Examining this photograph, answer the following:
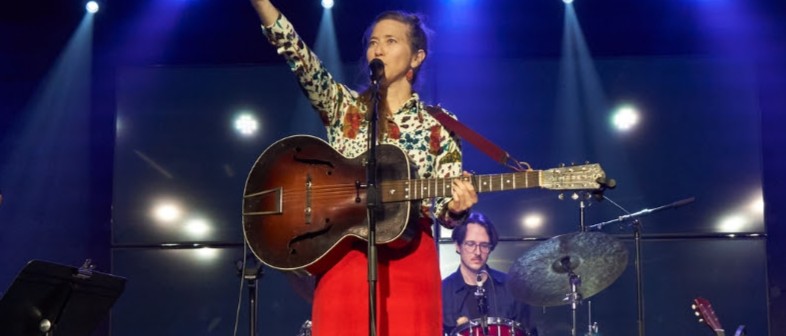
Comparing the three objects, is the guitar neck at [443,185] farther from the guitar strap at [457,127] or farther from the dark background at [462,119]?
the dark background at [462,119]

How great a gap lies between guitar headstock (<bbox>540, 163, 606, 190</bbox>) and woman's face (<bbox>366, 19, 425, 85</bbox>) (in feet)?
2.53

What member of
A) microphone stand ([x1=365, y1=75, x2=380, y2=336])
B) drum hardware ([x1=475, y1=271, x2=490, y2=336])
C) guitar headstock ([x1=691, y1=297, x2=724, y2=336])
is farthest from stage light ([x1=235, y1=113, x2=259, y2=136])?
microphone stand ([x1=365, y1=75, x2=380, y2=336])

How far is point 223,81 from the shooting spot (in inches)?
304

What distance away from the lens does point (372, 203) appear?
11.0ft

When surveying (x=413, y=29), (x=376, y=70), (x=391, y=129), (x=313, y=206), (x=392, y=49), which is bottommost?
(x=313, y=206)

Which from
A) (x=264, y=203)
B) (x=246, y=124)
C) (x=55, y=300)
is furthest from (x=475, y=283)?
(x=264, y=203)

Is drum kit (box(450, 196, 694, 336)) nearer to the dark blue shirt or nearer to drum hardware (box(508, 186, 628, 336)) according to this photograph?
drum hardware (box(508, 186, 628, 336))

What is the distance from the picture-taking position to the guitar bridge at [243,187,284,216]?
368 centimetres

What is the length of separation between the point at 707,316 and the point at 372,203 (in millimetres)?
4011

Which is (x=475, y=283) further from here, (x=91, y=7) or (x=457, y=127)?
(x=91, y=7)

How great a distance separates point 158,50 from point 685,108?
4.34 m

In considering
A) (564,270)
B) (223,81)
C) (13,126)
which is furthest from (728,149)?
(13,126)

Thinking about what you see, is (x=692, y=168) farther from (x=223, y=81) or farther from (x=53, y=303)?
(x=53, y=303)

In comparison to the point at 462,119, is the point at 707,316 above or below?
below
